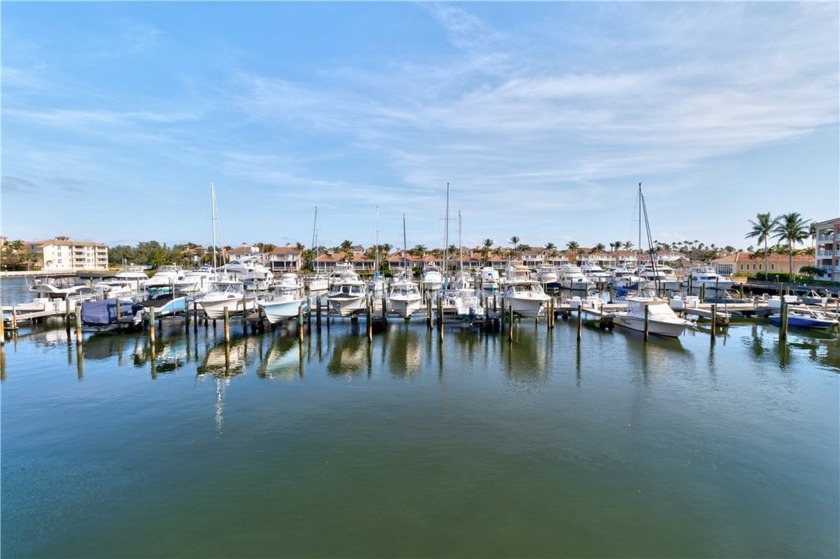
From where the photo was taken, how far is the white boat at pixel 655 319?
31.6m

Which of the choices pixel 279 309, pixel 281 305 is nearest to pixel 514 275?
pixel 281 305

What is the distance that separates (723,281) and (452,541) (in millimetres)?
66719

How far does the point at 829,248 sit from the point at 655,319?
58243 mm

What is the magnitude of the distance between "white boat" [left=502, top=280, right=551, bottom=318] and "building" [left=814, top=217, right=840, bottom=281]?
50.2 meters

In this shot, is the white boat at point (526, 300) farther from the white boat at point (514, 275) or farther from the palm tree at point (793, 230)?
the palm tree at point (793, 230)

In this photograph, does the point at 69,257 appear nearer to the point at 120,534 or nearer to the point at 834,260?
the point at 120,534

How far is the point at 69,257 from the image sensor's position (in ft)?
401

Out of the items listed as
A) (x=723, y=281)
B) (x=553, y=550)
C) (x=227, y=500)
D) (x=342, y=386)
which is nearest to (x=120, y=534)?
(x=227, y=500)

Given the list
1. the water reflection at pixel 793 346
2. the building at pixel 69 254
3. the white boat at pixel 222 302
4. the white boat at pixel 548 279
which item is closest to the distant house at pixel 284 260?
the building at pixel 69 254

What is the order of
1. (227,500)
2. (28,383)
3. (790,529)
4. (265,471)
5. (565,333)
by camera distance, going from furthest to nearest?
(565,333)
(28,383)
(265,471)
(227,500)
(790,529)

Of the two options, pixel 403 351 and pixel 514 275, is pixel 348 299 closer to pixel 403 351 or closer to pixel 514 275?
pixel 403 351

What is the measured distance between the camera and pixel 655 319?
32.0 metres

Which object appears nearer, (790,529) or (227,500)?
(790,529)

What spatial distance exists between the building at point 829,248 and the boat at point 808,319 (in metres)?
32.9
